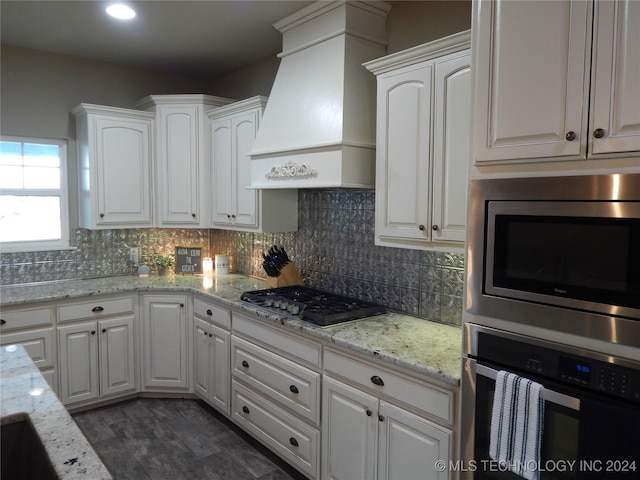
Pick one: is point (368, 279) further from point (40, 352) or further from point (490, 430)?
point (40, 352)

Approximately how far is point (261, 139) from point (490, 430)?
2.18 m

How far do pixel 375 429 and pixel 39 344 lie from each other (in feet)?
8.04

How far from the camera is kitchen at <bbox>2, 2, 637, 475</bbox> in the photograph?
2568 millimetres

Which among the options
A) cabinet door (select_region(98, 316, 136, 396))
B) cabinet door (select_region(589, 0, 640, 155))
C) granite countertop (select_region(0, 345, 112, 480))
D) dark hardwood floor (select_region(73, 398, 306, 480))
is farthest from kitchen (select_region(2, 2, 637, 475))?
granite countertop (select_region(0, 345, 112, 480))

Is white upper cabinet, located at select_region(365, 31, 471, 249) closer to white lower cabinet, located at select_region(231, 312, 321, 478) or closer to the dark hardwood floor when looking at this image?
white lower cabinet, located at select_region(231, 312, 321, 478)

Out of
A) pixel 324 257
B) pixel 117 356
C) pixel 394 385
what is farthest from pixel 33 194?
pixel 394 385

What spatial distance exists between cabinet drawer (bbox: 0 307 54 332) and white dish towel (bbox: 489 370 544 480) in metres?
2.99

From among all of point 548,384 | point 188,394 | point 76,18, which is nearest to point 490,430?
point 548,384

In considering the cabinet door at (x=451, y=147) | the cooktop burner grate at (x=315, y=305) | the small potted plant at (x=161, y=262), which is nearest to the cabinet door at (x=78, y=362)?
the small potted plant at (x=161, y=262)

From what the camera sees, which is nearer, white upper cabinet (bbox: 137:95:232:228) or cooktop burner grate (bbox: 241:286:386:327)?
cooktop burner grate (bbox: 241:286:386:327)

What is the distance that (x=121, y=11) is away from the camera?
2.87 m

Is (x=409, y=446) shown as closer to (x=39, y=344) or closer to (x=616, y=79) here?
Result: (x=616, y=79)

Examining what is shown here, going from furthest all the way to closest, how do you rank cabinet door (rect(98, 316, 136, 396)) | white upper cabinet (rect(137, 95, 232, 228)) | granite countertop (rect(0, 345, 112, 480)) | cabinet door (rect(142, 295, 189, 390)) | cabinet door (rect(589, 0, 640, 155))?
white upper cabinet (rect(137, 95, 232, 228)) < cabinet door (rect(142, 295, 189, 390)) < cabinet door (rect(98, 316, 136, 396)) < cabinet door (rect(589, 0, 640, 155)) < granite countertop (rect(0, 345, 112, 480))

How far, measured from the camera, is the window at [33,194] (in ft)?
12.0
